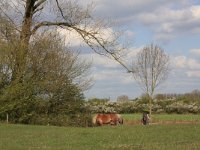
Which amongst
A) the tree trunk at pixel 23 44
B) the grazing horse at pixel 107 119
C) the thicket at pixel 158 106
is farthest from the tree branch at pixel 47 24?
the thicket at pixel 158 106

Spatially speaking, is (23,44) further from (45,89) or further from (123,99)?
(123,99)

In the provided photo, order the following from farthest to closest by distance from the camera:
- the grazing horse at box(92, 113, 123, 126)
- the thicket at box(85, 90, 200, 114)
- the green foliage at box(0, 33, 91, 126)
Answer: the thicket at box(85, 90, 200, 114) → the grazing horse at box(92, 113, 123, 126) → the green foliage at box(0, 33, 91, 126)

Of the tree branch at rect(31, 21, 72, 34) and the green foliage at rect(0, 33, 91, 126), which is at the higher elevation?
the tree branch at rect(31, 21, 72, 34)

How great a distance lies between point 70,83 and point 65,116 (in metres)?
2.83

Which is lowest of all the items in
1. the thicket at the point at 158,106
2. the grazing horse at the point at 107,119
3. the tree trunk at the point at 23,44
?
the grazing horse at the point at 107,119

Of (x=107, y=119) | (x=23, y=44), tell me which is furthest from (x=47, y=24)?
(x=107, y=119)

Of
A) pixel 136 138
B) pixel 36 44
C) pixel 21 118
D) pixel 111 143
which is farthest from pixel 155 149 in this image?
pixel 36 44

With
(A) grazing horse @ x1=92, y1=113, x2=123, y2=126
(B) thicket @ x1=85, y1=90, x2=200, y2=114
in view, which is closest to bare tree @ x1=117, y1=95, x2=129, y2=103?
(B) thicket @ x1=85, y1=90, x2=200, y2=114

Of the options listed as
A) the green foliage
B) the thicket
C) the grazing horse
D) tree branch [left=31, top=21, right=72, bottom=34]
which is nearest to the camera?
the green foliage

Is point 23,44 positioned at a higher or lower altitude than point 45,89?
higher

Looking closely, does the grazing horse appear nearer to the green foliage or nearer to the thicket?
the green foliage

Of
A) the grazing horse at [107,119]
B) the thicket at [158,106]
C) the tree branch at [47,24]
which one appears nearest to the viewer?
the tree branch at [47,24]

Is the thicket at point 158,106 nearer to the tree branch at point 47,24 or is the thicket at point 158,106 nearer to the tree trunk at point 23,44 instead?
the tree branch at point 47,24

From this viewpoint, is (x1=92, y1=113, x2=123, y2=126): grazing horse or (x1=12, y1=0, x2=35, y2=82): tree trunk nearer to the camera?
(x1=12, y1=0, x2=35, y2=82): tree trunk
